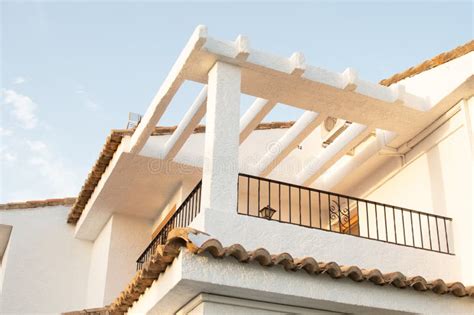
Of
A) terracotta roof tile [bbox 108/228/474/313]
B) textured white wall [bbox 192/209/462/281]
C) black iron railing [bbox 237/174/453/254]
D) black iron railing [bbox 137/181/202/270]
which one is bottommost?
terracotta roof tile [bbox 108/228/474/313]

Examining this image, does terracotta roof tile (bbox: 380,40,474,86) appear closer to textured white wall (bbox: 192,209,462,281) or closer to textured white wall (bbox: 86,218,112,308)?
textured white wall (bbox: 192,209,462,281)

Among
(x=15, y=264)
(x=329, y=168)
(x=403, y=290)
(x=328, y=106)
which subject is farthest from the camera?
(x=15, y=264)

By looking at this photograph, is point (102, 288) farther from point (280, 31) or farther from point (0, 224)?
point (280, 31)

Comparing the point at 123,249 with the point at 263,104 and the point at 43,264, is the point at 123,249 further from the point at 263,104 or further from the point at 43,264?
the point at 263,104

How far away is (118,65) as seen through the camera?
13625 mm

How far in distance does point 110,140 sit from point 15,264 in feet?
12.8

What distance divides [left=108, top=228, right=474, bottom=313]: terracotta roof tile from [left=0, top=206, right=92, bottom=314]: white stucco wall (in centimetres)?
485

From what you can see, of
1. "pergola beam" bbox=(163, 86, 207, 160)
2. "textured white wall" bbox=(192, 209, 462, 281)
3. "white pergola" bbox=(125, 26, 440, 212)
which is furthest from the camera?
"pergola beam" bbox=(163, 86, 207, 160)

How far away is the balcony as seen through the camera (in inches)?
378

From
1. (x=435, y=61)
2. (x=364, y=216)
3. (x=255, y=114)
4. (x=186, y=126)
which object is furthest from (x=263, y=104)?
(x=364, y=216)

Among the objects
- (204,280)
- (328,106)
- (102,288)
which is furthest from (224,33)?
(102,288)

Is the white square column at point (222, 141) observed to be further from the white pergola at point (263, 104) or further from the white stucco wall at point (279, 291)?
the white stucco wall at point (279, 291)

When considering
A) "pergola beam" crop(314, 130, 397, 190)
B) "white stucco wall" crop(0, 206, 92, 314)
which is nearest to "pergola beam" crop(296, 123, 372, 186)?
"pergola beam" crop(314, 130, 397, 190)

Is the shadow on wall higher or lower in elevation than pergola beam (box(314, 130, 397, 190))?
lower
